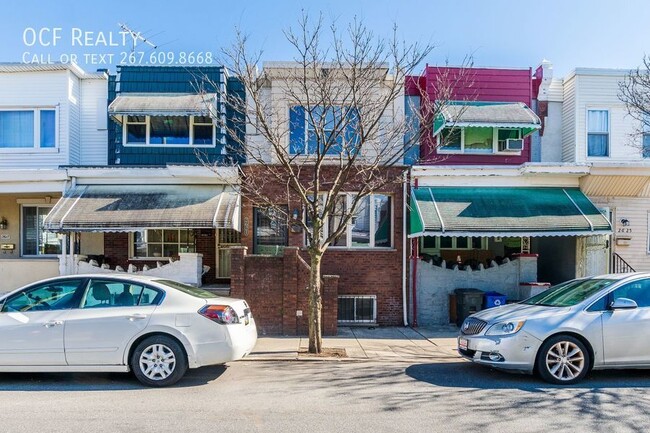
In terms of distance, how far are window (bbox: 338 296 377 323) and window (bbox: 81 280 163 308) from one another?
5.73 m

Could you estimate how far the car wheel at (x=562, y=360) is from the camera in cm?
658

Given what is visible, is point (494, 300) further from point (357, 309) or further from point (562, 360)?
point (562, 360)

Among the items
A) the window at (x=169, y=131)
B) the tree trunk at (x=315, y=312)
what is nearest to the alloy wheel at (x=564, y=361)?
the tree trunk at (x=315, y=312)

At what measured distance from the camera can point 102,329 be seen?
6328mm

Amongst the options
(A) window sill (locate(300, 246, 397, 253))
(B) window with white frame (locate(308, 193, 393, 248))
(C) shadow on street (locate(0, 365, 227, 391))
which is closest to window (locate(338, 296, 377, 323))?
(A) window sill (locate(300, 246, 397, 253))

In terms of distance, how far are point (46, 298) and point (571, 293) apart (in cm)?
784

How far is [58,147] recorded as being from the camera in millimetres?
12516

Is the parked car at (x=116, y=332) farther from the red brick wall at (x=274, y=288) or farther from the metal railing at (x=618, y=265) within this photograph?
the metal railing at (x=618, y=265)

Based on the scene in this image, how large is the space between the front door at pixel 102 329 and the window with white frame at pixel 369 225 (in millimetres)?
6167

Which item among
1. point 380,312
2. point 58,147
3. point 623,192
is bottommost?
point 380,312

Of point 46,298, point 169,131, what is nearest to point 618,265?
point 169,131

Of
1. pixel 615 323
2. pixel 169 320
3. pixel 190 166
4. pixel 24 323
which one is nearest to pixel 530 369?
pixel 615 323

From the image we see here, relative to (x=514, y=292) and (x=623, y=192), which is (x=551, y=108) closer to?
(x=623, y=192)

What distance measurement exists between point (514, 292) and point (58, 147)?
40.3 feet
